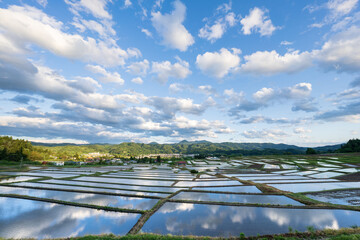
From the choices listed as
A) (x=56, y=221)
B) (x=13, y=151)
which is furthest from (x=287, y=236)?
(x=13, y=151)

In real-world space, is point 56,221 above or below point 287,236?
below

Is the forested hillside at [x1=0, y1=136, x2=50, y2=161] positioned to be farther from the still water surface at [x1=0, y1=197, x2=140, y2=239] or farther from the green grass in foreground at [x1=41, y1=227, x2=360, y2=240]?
the green grass in foreground at [x1=41, y1=227, x2=360, y2=240]

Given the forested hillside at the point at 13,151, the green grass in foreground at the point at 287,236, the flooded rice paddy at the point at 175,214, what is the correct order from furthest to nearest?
1. the forested hillside at the point at 13,151
2. the flooded rice paddy at the point at 175,214
3. the green grass in foreground at the point at 287,236

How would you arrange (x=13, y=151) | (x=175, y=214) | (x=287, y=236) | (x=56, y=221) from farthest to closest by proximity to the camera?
1. (x=13, y=151)
2. (x=175, y=214)
3. (x=56, y=221)
4. (x=287, y=236)

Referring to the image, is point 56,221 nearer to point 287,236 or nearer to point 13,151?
point 287,236

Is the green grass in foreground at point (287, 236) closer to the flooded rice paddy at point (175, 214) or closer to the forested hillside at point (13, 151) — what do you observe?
the flooded rice paddy at point (175, 214)

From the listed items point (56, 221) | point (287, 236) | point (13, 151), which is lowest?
point (56, 221)

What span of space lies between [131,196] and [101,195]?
4909 mm

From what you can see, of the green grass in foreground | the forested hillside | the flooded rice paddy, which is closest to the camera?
the green grass in foreground

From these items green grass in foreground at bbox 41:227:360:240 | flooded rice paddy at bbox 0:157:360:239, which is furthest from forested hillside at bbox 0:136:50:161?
green grass in foreground at bbox 41:227:360:240

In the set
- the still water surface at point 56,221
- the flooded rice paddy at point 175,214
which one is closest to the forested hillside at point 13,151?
the still water surface at point 56,221

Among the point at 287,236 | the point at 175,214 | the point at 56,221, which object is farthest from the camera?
the point at 175,214

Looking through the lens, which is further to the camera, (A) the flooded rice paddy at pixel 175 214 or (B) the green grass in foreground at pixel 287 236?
(A) the flooded rice paddy at pixel 175 214

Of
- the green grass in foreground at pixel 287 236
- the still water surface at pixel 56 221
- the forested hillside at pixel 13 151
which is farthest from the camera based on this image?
the forested hillside at pixel 13 151
